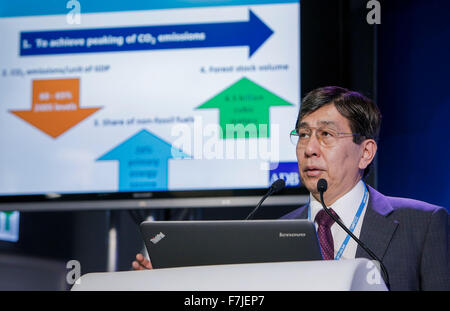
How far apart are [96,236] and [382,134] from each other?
150cm

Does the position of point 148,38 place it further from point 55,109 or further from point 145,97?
point 55,109

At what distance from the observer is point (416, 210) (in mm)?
2012

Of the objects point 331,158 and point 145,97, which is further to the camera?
point 145,97

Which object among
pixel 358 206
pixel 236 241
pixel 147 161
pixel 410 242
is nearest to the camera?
pixel 236 241

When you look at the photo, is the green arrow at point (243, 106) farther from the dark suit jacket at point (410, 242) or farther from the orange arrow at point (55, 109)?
the dark suit jacket at point (410, 242)

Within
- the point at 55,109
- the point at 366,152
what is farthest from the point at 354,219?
the point at 55,109

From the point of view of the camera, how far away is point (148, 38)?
9.20 feet

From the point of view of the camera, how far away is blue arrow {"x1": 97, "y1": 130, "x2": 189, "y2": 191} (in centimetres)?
269

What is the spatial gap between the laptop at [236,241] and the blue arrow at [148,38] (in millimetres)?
1445

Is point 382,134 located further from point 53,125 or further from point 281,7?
point 53,125

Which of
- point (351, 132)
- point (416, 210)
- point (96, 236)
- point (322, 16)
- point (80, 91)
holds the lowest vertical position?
point (96, 236)

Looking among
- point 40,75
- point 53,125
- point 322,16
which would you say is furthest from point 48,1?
point 322,16

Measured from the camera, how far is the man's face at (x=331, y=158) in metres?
2.11

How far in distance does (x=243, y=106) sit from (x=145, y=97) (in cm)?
45
